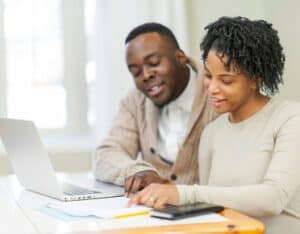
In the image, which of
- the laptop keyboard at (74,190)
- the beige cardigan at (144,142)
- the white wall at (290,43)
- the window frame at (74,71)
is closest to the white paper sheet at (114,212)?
the laptop keyboard at (74,190)

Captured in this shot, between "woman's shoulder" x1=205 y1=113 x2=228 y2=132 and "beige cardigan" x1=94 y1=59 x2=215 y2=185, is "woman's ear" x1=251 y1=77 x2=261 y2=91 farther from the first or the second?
"beige cardigan" x1=94 y1=59 x2=215 y2=185

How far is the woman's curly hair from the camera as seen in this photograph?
151cm

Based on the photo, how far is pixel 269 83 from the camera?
158cm

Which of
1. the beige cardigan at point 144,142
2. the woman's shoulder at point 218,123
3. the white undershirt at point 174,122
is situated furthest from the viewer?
the white undershirt at point 174,122

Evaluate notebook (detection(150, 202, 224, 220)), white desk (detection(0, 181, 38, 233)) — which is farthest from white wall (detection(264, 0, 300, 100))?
white desk (detection(0, 181, 38, 233))

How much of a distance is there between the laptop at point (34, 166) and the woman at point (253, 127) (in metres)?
0.21

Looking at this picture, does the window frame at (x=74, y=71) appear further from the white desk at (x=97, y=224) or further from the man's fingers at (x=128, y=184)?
the white desk at (x=97, y=224)

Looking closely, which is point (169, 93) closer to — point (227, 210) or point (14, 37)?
point (227, 210)

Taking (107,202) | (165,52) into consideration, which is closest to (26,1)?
(165,52)

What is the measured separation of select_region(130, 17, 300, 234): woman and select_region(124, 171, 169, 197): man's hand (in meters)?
0.16

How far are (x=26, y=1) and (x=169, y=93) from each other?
1.14 meters

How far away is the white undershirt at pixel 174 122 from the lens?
1915 millimetres

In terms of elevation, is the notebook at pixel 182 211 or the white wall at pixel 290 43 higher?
the white wall at pixel 290 43

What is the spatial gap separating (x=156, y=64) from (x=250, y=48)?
440 mm
